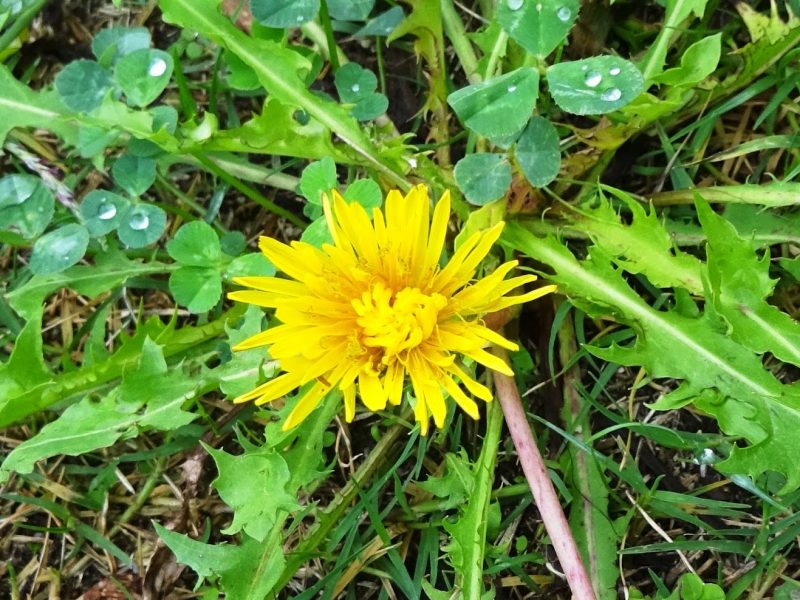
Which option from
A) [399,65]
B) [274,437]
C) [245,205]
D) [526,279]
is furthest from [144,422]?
[399,65]

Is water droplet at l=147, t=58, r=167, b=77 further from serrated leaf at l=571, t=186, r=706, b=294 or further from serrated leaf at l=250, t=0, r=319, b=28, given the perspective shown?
serrated leaf at l=571, t=186, r=706, b=294

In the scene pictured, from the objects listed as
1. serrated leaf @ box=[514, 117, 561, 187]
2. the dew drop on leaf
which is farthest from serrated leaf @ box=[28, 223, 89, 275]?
the dew drop on leaf

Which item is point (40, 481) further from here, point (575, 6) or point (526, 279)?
point (575, 6)

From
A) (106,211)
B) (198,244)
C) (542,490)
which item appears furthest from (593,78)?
(106,211)

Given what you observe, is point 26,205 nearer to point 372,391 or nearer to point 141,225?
point 141,225

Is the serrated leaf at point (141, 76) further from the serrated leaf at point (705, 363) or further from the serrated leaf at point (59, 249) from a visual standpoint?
the serrated leaf at point (705, 363)

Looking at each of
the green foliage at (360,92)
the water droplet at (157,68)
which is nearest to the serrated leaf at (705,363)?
the green foliage at (360,92)
